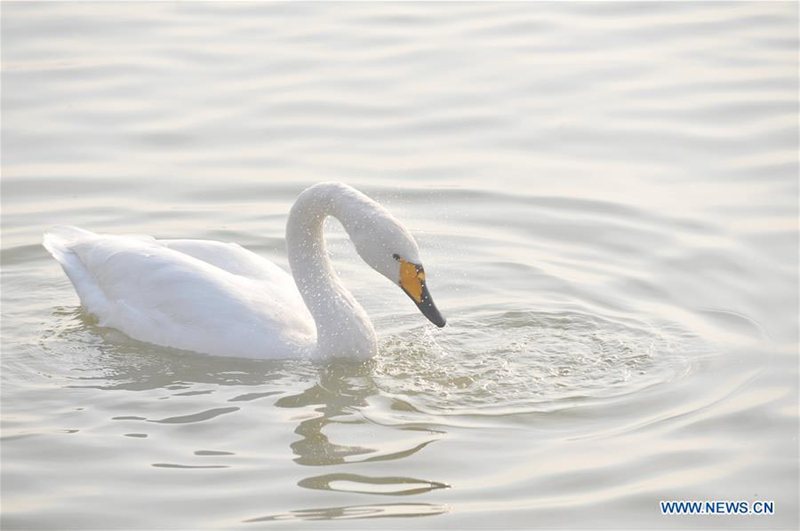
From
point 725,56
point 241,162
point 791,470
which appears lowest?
point 791,470

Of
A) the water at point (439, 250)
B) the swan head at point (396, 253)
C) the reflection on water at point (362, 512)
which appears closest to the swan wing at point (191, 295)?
the water at point (439, 250)

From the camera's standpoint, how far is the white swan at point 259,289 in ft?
27.7

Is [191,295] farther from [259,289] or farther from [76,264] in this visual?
[76,264]

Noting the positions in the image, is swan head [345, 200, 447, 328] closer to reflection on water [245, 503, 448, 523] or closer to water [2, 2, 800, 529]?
water [2, 2, 800, 529]

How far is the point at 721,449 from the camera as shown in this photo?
764 cm

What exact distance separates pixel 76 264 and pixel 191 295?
1295 mm

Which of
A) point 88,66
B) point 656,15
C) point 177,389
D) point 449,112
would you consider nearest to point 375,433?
point 177,389

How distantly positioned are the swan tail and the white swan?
1 centimetres

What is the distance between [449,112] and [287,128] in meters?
1.55

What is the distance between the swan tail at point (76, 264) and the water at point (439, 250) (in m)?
0.18

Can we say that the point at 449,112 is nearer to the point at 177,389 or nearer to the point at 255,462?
the point at 177,389

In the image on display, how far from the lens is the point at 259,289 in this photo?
30.1 feet

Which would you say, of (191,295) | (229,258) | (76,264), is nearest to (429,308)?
(191,295)

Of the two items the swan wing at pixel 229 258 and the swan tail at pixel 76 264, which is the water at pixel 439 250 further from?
the swan wing at pixel 229 258
